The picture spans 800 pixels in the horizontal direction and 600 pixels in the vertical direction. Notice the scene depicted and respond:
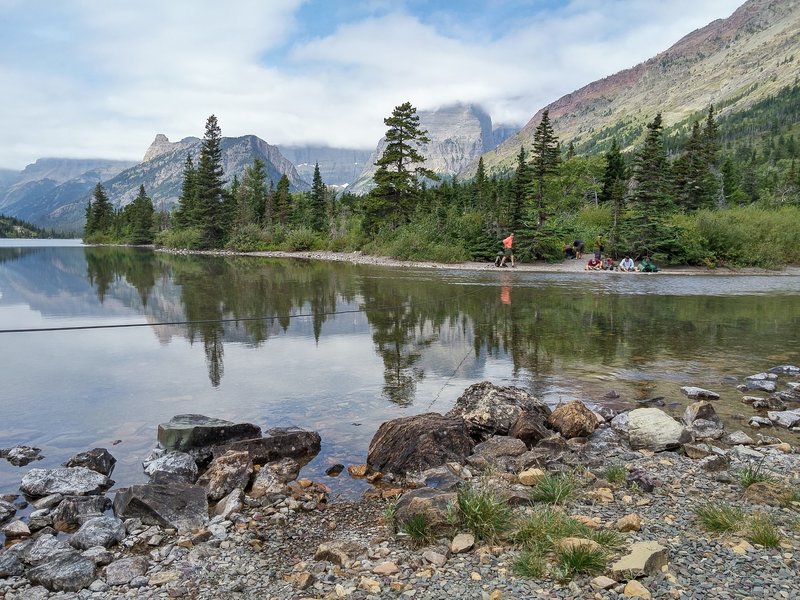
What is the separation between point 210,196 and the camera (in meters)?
71.9

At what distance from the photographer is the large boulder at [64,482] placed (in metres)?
6.18

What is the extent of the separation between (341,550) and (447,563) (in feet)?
3.19

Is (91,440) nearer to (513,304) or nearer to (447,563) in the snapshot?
(447,563)

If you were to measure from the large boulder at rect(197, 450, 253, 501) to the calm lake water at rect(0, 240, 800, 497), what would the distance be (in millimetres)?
812

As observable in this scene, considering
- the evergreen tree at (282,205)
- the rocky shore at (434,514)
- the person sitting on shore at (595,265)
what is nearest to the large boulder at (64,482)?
the rocky shore at (434,514)

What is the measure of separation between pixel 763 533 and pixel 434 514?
8.87 ft

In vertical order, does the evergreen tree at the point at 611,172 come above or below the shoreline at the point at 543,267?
above

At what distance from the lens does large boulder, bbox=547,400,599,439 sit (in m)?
7.86

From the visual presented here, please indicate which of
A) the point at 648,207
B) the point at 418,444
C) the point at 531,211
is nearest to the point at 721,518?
the point at 418,444

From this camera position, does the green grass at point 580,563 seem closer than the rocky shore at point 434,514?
Yes

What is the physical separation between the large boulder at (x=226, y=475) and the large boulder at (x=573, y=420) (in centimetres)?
446

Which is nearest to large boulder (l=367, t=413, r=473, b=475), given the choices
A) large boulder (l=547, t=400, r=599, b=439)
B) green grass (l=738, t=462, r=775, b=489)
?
large boulder (l=547, t=400, r=599, b=439)

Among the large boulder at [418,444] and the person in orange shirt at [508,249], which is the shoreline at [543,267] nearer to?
the person in orange shirt at [508,249]

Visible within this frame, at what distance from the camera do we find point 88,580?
452 centimetres
